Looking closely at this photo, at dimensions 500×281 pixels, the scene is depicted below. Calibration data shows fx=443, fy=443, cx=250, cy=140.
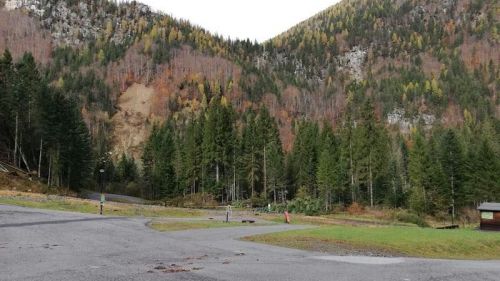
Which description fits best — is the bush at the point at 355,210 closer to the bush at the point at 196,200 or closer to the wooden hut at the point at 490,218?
the wooden hut at the point at 490,218

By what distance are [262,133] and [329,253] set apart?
70572mm

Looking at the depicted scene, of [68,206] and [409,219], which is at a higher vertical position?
[68,206]

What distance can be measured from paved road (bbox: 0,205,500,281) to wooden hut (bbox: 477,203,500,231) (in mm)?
34973

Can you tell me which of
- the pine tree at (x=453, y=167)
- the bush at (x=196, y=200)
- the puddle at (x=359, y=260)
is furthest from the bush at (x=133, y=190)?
the puddle at (x=359, y=260)

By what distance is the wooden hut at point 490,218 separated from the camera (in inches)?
1901

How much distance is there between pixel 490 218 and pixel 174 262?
44597mm

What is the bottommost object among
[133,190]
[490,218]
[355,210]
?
[355,210]

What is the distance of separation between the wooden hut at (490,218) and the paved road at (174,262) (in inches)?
1377

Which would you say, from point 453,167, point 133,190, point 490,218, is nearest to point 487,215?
point 490,218

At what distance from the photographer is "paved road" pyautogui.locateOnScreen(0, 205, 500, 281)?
42.0 ft

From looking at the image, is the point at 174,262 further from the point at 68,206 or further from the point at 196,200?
the point at 196,200

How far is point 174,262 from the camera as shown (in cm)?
1515

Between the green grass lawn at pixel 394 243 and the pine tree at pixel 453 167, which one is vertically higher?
the pine tree at pixel 453 167

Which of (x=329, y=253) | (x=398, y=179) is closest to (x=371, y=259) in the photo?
(x=329, y=253)
